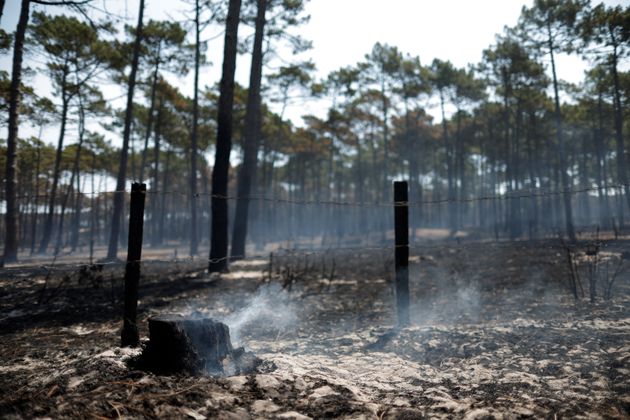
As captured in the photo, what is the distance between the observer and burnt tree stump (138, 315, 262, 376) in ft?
11.6

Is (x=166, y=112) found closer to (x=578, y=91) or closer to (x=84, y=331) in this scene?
(x=84, y=331)

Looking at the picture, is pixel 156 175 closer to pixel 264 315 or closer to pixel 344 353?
pixel 264 315

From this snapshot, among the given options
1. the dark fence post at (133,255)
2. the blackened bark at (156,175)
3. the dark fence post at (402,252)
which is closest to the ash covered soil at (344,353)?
the dark fence post at (133,255)

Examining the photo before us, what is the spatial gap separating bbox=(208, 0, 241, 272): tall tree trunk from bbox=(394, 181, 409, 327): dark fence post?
6484 mm

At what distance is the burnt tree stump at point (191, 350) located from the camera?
140 inches

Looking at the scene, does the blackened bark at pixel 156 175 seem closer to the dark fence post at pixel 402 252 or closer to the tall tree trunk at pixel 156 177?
the tall tree trunk at pixel 156 177

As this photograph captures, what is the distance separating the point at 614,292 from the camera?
7.23 m

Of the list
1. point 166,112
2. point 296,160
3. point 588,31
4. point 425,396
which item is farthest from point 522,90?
point 425,396

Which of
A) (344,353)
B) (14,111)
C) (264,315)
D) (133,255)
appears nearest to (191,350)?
(133,255)

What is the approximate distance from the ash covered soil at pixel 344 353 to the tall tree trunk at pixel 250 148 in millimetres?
5061

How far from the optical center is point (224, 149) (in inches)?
450

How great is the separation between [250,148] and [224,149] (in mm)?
4573

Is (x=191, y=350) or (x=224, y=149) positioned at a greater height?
(x=224, y=149)

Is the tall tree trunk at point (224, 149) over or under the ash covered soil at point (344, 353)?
over
